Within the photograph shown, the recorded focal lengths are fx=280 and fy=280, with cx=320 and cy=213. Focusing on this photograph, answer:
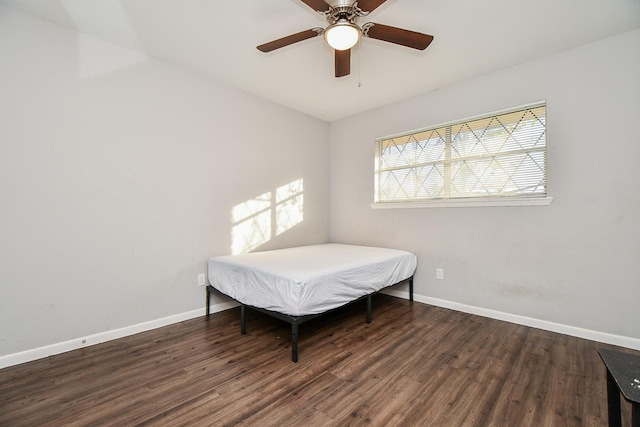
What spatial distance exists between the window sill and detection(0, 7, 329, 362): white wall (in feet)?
6.25

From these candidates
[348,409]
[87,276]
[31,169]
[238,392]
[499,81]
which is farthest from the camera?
[499,81]

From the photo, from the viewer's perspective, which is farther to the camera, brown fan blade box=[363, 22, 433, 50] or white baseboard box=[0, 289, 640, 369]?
white baseboard box=[0, 289, 640, 369]

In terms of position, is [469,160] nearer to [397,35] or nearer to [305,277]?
[397,35]

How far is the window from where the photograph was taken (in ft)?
8.79

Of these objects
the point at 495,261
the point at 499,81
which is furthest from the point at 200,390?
the point at 499,81

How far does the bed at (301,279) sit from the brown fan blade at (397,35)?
1.77 meters

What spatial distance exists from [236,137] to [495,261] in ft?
10.1

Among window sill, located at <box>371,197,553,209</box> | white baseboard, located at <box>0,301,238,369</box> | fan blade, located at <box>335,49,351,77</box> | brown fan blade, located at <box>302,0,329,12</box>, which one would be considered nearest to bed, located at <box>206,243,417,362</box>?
white baseboard, located at <box>0,301,238,369</box>

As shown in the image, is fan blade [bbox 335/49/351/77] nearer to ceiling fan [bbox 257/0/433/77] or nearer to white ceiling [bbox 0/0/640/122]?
ceiling fan [bbox 257/0/433/77]

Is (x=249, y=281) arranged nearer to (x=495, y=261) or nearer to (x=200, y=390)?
(x=200, y=390)

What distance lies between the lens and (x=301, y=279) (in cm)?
208

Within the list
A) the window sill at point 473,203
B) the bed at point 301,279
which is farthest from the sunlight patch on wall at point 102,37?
the window sill at point 473,203

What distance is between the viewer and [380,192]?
3.88 meters

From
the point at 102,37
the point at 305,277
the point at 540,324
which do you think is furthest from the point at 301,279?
the point at 102,37
